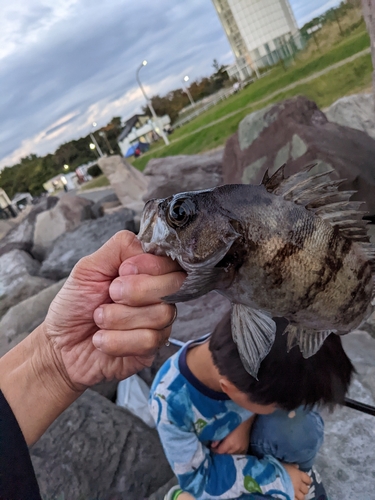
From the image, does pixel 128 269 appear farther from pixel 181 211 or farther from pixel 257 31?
pixel 257 31

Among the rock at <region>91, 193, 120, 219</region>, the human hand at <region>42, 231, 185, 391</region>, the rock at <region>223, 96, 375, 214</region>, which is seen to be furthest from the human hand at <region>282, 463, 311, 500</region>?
the rock at <region>91, 193, 120, 219</region>

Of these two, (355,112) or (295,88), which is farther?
(295,88)

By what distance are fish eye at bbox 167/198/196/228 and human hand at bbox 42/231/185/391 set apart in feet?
0.61

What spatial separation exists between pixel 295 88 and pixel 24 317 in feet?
20.9

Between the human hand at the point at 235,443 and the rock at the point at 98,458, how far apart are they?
0.84m

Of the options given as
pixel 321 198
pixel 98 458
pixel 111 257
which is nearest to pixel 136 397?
pixel 98 458

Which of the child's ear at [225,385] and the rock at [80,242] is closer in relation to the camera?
the child's ear at [225,385]

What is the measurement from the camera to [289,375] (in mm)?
1818

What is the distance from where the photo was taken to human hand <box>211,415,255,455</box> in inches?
87.9

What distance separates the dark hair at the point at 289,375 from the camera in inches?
71.5

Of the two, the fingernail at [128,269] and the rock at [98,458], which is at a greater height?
the fingernail at [128,269]

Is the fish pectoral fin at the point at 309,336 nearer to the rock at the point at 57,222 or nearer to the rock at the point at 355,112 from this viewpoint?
the rock at the point at 355,112

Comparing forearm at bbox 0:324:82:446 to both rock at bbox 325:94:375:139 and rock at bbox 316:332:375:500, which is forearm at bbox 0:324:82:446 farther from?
rock at bbox 325:94:375:139

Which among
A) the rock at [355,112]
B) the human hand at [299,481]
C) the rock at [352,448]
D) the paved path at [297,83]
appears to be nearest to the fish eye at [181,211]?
the human hand at [299,481]
